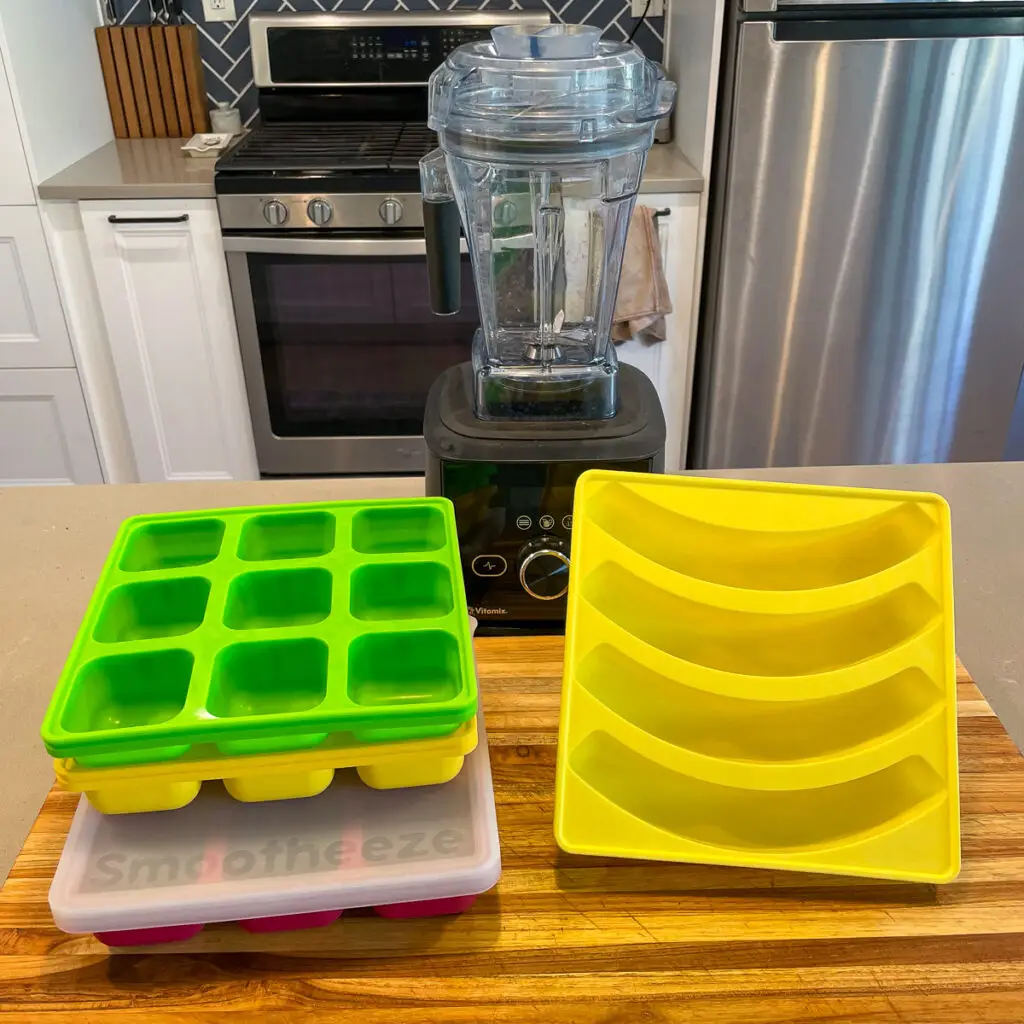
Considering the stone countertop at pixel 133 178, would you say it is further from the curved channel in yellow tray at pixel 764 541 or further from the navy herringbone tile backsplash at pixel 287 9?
the curved channel in yellow tray at pixel 764 541

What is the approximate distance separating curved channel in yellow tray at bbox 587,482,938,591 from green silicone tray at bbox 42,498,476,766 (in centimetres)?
13

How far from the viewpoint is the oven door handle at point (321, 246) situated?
1956mm

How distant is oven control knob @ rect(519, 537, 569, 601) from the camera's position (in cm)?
73

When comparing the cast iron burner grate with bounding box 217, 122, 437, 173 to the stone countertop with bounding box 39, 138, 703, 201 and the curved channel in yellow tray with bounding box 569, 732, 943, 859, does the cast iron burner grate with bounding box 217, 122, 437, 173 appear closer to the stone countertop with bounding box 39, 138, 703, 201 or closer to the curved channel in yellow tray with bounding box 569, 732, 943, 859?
the stone countertop with bounding box 39, 138, 703, 201

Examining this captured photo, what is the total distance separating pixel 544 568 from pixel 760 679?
200 mm

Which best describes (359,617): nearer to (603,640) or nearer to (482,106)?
(603,640)

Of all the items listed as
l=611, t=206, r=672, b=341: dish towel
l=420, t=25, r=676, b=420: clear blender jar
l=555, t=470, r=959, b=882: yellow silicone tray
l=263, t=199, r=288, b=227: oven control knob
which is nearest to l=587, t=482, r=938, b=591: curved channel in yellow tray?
l=555, t=470, r=959, b=882: yellow silicone tray

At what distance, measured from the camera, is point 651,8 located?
2332 mm

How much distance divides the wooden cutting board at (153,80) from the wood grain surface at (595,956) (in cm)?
220

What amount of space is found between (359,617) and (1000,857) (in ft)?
1.37

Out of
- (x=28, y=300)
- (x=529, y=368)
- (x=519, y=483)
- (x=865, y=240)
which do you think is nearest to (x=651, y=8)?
(x=865, y=240)

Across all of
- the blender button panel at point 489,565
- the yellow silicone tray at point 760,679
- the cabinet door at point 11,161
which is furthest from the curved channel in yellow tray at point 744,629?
the cabinet door at point 11,161

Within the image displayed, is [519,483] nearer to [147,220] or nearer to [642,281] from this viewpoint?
[642,281]

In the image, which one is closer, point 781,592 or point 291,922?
point 291,922
